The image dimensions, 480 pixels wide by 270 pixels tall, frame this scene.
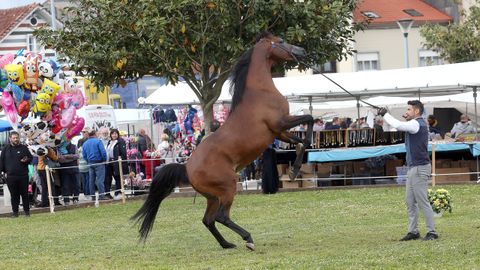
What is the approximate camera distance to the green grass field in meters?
11.9

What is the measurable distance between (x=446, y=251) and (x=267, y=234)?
4.16m

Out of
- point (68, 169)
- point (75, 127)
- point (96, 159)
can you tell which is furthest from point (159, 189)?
point (96, 159)

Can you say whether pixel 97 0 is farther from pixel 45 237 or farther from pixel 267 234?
pixel 267 234

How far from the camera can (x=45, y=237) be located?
1744cm

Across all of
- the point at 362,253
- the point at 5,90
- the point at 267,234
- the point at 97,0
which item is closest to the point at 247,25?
the point at 97,0

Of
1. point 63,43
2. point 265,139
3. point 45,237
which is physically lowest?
point 45,237

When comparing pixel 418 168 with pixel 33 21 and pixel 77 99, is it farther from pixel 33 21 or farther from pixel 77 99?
pixel 33 21

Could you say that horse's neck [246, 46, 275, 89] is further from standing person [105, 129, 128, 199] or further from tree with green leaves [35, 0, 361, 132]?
standing person [105, 129, 128, 199]

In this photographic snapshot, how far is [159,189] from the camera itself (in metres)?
13.9

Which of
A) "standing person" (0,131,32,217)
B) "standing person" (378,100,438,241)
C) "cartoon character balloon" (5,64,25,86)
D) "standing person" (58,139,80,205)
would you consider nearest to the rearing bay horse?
"standing person" (378,100,438,241)

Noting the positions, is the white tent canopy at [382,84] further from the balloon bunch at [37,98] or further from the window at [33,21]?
the window at [33,21]

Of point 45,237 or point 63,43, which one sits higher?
point 63,43

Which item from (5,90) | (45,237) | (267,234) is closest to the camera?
(267,234)

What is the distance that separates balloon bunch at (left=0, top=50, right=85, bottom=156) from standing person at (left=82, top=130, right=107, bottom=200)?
141 centimetres
